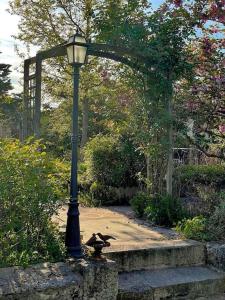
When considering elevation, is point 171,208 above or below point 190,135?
below

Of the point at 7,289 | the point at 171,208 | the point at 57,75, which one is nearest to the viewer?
the point at 7,289

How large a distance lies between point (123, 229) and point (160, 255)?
49.3 inches

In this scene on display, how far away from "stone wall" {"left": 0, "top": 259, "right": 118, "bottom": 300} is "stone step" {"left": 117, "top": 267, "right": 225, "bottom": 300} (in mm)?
362

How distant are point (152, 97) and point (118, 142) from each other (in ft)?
6.82

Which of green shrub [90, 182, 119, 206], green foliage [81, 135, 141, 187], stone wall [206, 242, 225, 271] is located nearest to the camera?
stone wall [206, 242, 225, 271]

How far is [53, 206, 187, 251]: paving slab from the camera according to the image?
521 cm

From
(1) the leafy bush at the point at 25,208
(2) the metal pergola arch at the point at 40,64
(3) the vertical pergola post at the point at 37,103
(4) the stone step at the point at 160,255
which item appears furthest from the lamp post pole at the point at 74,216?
(3) the vertical pergola post at the point at 37,103

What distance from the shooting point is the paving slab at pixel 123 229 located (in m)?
5.21

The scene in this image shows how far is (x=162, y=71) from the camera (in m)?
6.82

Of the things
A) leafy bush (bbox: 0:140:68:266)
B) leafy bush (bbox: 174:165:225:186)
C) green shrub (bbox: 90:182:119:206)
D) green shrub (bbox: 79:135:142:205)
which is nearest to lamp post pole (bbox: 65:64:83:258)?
leafy bush (bbox: 0:140:68:266)

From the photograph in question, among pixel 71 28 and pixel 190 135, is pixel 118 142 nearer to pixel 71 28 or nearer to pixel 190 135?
pixel 190 135

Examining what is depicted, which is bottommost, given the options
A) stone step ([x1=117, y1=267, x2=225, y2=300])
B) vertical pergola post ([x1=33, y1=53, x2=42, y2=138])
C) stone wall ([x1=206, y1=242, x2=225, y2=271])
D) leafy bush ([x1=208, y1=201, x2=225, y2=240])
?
stone step ([x1=117, y1=267, x2=225, y2=300])

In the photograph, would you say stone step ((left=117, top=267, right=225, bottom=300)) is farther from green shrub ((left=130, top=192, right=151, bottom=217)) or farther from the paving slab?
green shrub ((left=130, top=192, right=151, bottom=217))

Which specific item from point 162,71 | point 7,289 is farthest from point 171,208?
point 7,289
